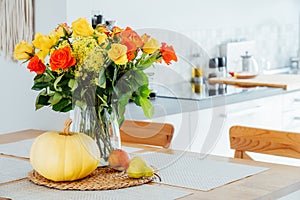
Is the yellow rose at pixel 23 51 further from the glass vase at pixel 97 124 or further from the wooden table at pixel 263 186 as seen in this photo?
the wooden table at pixel 263 186

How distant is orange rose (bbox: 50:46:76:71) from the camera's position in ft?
6.62

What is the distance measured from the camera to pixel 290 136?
2510 millimetres

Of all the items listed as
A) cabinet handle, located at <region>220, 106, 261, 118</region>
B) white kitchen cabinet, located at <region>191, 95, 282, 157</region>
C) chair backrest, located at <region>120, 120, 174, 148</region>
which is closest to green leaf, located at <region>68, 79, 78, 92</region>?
chair backrest, located at <region>120, 120, 174, 148</region>

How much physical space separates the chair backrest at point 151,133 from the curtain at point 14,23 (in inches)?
26.1

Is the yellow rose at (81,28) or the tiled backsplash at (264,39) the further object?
Answer: the tiled backsplash at (264,39)

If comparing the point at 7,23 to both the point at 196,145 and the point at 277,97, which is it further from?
the point at 277,97

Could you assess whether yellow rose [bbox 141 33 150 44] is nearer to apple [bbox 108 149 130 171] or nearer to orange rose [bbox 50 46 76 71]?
orange rose [bbox 50 46 76 71]

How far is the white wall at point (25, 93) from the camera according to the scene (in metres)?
3.12

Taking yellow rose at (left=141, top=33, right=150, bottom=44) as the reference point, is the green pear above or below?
below

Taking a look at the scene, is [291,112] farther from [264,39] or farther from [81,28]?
[81,28]

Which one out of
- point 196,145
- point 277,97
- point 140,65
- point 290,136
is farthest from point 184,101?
point 140,65

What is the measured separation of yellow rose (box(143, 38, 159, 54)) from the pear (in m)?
0.35

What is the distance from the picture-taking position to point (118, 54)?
2.02 metres

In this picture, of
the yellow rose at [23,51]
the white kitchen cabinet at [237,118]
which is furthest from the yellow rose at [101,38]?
the white kitchen cabinet at [237,118]
